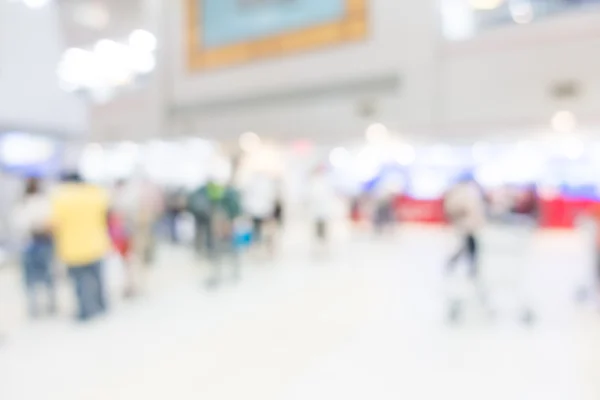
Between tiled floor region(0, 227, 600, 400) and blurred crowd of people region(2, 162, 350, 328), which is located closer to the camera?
tiled floor region(0, 227, 600, 400)

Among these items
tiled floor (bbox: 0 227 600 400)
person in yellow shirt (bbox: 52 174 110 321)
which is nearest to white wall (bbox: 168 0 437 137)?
tiled floor (bbox: 0 227 600 400)

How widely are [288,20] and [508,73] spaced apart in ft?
12.9

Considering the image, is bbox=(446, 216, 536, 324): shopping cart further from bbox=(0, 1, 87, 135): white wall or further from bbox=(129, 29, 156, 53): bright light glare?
bbox=(129, 29, 156, 53): bright light glare

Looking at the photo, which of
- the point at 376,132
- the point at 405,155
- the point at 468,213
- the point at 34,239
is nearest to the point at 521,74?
the point at 376,132

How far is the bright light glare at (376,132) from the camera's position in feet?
24.3

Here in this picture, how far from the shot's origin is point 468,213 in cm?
374

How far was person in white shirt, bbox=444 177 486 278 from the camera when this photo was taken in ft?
12.3

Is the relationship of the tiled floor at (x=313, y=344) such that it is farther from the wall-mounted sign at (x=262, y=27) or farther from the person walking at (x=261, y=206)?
the wall-mounted sign at (x=262, y=27)

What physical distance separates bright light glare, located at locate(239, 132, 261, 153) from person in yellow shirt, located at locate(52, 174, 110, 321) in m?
5.03

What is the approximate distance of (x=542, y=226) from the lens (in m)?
9.82

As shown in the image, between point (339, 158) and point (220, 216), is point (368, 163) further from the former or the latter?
point (220, 216)

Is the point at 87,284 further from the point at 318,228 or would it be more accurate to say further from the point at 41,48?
the point at 318,228

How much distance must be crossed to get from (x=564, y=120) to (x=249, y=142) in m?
5.74

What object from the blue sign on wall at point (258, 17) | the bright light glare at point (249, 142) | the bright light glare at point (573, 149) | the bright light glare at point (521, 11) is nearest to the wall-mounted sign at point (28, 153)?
the bright light glare at point (249, 142)
